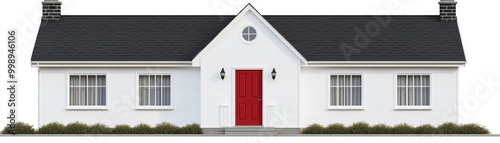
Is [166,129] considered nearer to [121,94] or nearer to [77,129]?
[121,94]

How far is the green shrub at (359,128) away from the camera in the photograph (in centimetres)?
3225

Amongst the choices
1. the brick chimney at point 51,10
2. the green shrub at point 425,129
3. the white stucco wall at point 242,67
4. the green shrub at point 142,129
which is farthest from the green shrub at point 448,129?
the brick chimney at point 51,10

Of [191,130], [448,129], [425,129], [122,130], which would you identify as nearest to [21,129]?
[122,130]

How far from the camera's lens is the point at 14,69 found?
106 feet

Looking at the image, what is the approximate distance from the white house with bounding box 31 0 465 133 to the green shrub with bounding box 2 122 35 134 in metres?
0.51

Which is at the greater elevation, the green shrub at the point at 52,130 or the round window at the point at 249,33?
the round window at the point at 249,33

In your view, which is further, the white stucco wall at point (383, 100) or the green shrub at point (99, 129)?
the white stucco wall at point (383, 100)

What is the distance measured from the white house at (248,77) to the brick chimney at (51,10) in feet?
3.40

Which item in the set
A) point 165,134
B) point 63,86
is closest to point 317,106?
point 165,134

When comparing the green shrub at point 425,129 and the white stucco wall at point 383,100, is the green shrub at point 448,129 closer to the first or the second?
the green shrub at point 425,129

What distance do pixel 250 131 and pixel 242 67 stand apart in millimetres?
2075

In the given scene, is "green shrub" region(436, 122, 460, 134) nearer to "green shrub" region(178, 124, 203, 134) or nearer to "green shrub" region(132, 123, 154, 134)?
"green shrub" region(178, 124, 203, 134)

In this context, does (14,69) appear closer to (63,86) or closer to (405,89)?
(63,86)

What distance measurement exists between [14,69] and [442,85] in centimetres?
1409
